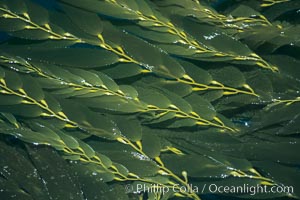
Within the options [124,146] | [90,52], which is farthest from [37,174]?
[90,52]

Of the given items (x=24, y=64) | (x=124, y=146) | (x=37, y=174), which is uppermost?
(x=24, y=64)

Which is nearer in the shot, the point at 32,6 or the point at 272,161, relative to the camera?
the point at 272,161

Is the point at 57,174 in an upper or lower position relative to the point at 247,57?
lower

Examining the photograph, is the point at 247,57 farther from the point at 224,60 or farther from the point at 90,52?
the point at 90,52

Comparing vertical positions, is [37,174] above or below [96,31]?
below

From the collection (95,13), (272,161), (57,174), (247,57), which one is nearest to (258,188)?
(272,161)

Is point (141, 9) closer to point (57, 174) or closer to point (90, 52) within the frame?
point (90, 52)
